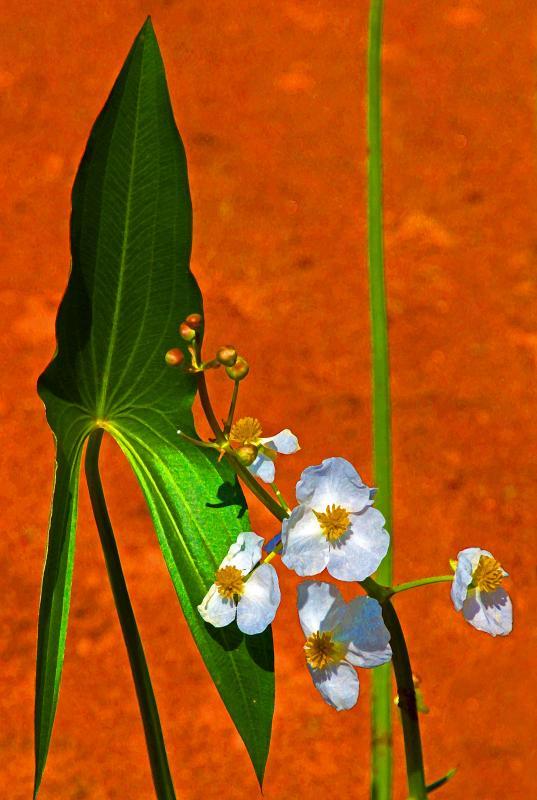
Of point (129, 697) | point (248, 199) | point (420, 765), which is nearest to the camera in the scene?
point (420, 765)

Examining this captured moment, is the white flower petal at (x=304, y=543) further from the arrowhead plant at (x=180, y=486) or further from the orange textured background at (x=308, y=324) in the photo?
the orange textured background at (x=308, y=324)

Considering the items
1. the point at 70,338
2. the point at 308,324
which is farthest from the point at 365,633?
the point at 308,324

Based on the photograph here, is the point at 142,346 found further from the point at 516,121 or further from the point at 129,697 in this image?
the point at 516,121

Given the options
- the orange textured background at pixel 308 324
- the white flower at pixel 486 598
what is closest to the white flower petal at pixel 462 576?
the white flower at pixel 486 598

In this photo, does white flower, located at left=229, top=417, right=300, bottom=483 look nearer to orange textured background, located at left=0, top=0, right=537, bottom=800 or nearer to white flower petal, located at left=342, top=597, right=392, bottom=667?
white flower petal, located at left=342, top=597, right=392, bottom=667

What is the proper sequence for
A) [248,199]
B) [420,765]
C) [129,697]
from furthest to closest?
[248,199], [129,697], [420,765]

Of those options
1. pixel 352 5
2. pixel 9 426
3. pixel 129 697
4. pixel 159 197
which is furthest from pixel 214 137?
pixel 159 197

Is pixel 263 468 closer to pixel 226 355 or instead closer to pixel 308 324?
pixel 226 355
